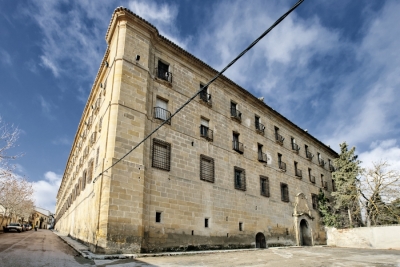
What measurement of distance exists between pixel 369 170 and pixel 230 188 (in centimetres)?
1421

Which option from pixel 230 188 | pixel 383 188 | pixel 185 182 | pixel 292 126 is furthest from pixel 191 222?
pixel 383 188

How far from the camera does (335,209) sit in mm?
26328

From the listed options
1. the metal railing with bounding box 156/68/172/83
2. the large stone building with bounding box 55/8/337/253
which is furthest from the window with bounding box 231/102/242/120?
the metal railing with bounding box 156/68/172/83

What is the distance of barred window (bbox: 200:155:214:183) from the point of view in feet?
50.8

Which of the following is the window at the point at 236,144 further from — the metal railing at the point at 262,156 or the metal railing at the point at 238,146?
the metal railing at the point at 262,156

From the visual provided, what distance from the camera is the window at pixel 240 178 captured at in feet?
58.0

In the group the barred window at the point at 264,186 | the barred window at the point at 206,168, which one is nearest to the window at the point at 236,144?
the barred window at the point at 206,168

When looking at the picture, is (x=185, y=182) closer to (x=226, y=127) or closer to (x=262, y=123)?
(x=226, y=127)

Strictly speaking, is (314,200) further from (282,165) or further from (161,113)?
(161,113)

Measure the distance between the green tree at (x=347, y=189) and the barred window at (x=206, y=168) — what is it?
50.2ft

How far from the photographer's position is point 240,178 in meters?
18.0

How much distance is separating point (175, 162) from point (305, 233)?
1461cm

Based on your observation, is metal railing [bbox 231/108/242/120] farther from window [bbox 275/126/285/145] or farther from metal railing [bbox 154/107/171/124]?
metal railing [bbox 154/107/171/124]

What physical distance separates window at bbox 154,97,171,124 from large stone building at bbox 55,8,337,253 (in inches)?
2.4
